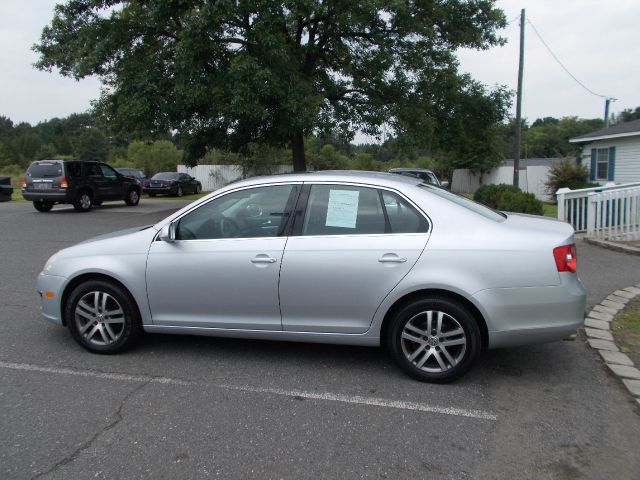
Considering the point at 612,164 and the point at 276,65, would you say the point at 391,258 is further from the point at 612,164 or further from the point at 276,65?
the point at 612,164

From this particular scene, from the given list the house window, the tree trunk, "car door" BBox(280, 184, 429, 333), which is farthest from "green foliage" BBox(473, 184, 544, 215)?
the house window

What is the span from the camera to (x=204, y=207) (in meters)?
4.55

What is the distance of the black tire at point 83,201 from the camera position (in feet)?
60.0

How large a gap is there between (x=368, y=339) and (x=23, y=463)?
2.42 metres

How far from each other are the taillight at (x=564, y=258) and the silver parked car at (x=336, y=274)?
1 cm

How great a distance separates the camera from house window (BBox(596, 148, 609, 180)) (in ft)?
72.9

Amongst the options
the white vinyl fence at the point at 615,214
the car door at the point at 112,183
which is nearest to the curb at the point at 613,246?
the white vinyl fence at the point at 615,214

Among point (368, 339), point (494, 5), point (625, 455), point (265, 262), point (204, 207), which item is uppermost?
point (494, 5)

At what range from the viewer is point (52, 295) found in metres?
4.70

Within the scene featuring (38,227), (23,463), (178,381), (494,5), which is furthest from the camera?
(494,5)

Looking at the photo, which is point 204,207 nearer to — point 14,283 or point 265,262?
point 265,262

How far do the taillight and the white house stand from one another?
738 inches

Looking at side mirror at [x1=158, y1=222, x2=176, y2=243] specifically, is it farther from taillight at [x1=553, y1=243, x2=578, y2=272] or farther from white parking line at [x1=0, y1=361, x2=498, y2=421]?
taillight at [x1=553, y1=243, x2=578, y2=272]

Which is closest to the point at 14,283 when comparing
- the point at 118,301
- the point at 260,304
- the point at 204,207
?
the point at 118,301
